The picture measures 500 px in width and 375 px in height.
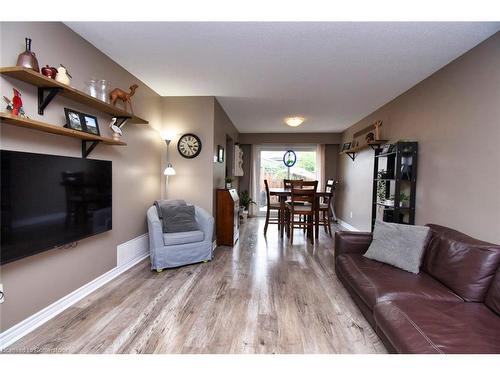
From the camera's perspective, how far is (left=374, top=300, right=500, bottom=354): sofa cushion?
115 centimetres

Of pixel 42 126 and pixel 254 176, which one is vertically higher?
pixel 42 126

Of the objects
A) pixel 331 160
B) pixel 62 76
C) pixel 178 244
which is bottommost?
pixel 178 244

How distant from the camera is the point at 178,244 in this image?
2.93m

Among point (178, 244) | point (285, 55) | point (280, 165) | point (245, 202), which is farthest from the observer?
point (280, 165)

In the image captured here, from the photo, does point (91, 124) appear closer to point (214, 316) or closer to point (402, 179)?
point (214, 316)

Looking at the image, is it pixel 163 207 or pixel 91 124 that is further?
pixel 163 207

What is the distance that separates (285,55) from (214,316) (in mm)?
2532

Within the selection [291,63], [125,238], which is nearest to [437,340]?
[291,63]

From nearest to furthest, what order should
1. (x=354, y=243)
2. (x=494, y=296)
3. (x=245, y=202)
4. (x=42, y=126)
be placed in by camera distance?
(x=494, y=296)
(x=42, y=126)
(x=354, y=243)
(x=245, y=202)

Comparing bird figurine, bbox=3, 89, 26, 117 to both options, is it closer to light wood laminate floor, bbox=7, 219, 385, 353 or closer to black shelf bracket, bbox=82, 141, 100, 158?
black shelf bracket, bbox=82, 141, 100, 158

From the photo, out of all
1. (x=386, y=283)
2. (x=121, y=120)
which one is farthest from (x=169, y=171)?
(x=386, y=283)

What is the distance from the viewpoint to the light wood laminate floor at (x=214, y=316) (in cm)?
159

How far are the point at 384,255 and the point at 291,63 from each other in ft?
7.17
